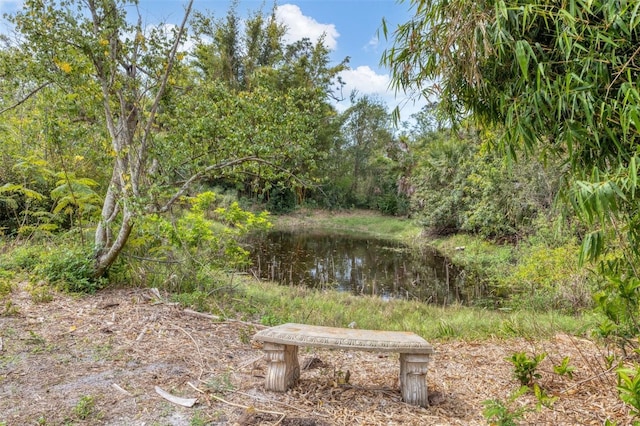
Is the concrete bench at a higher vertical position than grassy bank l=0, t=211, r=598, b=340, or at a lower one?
higher

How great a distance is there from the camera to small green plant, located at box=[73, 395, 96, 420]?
193 centimetres

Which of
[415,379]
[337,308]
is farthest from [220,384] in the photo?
[337,308]

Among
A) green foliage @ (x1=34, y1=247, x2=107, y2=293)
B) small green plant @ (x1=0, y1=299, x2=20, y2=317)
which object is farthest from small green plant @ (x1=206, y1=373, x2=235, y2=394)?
green foliage @ (x1=34, y1=247, x2=107, y2=293)

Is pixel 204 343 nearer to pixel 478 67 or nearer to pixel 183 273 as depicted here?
pixel 183 273

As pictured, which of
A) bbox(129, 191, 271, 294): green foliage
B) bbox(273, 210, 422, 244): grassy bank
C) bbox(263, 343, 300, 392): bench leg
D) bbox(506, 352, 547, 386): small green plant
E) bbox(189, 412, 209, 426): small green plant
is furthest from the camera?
bbox(273, 210, 422, 244): grassy bank

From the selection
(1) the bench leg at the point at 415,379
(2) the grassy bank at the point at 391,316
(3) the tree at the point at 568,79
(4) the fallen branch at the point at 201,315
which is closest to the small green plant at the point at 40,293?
(4) the fallen branch at the point at 201,315

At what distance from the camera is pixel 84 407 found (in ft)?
6.49

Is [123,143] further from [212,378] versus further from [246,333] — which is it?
[212,378]

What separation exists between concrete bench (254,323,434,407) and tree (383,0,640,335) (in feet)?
3.61

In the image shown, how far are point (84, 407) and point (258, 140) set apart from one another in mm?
3075

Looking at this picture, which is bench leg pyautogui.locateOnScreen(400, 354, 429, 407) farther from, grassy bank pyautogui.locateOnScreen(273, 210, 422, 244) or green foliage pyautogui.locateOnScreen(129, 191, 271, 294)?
grassy bank pyautogui.locateOnScreen(273, 210, 422, 244)

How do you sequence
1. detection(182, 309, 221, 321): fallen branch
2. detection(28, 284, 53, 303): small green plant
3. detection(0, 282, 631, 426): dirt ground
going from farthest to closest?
detection(182, 309, 221, 321): fallen branch
detection(28, 284, 53, 303): small green plant
detection(0, 282, 631, 426): dirt ground

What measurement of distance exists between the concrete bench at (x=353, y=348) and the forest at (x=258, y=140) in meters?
0.45

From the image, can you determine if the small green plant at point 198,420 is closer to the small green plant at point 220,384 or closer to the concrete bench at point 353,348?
the small green plant at point 220,384
